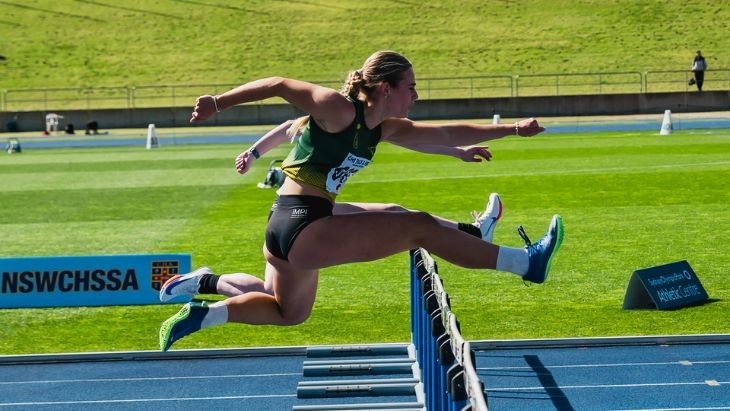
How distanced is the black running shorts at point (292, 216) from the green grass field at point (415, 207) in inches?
155

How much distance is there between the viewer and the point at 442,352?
18.8 ft

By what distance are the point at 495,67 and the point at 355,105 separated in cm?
5613

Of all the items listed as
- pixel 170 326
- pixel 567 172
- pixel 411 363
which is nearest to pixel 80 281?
pixel 411 363

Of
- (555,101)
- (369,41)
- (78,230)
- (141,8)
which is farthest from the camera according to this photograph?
(141,8)

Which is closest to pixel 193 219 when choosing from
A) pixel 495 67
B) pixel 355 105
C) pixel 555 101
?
pixel 355 105

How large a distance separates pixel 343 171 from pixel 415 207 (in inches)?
539

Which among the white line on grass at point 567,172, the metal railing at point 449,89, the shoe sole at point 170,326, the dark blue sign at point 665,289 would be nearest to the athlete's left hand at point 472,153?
the shoe sole at point 170,326

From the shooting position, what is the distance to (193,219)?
765 inches

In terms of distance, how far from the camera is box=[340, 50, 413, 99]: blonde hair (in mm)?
6602

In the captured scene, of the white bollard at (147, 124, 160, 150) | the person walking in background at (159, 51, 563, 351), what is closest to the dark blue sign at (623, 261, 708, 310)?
the person walking in background at (159, 51, 563, 351)

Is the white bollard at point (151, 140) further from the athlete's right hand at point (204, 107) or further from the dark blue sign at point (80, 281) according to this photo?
the athlete's right hand at point (204, 107)

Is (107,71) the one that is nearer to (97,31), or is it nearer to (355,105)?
(97,31)

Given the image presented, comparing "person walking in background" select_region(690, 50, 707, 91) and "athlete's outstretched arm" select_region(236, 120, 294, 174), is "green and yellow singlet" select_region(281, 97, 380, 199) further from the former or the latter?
"person walking in background" select_region(690, 50, 707, 91)

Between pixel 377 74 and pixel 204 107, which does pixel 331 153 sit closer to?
pixel 377 74
